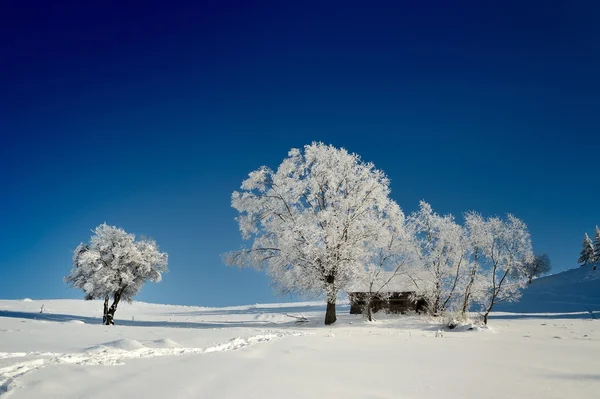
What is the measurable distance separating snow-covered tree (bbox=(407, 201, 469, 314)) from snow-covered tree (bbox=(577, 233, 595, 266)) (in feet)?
198

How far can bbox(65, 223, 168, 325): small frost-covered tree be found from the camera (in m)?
29.1

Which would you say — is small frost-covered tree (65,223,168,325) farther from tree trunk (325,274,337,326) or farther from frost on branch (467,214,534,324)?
frost on branch (467,214,534,324)

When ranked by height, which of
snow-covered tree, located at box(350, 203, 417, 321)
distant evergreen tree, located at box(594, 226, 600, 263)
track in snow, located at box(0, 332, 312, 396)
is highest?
distant evergreen tree, located at box(594, 226, 600, 263)

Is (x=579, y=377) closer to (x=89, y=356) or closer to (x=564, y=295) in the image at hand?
(x=89, y=356)

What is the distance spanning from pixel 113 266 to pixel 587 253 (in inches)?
3269

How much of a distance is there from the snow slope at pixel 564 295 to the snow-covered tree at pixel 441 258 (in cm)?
2492

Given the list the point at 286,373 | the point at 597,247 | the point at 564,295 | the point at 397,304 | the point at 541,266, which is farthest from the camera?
the point at 541,266

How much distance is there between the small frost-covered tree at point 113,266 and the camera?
95.5 ft

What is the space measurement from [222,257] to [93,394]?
20.5 metres

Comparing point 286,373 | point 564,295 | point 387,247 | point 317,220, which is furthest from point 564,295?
point 286,373

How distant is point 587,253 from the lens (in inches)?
2847

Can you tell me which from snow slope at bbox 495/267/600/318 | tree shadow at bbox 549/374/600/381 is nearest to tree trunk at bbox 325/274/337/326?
tree shadow at bbox 549/374/600/381

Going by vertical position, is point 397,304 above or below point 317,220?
below

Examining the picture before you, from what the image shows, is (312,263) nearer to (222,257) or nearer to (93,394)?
(222,257)
